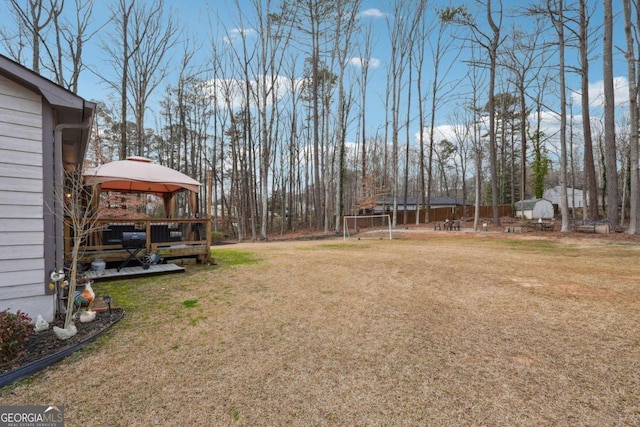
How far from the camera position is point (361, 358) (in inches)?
96.7

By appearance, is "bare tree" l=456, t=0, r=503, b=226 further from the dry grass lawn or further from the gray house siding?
the gray house siding

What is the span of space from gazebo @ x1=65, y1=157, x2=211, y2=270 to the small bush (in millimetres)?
2667

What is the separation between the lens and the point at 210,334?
294cm

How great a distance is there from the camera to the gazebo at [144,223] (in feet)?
18.0

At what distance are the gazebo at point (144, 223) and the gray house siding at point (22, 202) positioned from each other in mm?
1850

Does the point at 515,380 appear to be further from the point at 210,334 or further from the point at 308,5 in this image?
A: the point at 308,5

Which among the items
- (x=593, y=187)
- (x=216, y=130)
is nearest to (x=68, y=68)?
(x=216, y=130)

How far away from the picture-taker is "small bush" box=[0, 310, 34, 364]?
7.55 ft

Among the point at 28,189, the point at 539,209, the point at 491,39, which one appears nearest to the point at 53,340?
the point at 28,189

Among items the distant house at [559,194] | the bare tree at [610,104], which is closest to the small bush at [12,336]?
the bare tree at [610,104]

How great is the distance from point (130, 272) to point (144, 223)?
4.88 ft

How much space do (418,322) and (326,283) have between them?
1975 millimetres

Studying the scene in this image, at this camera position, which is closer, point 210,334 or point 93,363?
point 93,363

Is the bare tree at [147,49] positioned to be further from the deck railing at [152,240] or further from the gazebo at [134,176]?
the deck railing at [152,240]
